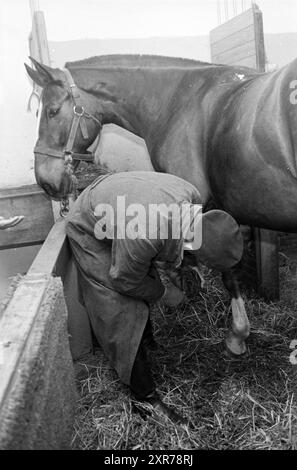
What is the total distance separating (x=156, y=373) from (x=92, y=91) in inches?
76.1

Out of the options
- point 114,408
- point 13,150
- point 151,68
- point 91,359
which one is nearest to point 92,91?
point 151,68

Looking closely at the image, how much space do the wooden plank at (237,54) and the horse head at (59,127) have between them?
131cm

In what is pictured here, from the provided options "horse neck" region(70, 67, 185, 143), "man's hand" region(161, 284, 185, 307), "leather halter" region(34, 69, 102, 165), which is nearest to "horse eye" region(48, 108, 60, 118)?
"leather halter" region(34, 69, 102, 165)

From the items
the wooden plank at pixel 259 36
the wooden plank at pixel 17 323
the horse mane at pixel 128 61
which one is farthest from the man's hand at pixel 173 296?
the wooden plank at pixel 259 36

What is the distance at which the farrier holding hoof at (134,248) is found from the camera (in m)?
1.81

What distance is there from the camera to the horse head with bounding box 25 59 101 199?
9.98ft

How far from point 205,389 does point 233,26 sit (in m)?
2.92

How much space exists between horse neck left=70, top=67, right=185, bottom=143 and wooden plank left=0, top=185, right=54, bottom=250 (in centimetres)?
81

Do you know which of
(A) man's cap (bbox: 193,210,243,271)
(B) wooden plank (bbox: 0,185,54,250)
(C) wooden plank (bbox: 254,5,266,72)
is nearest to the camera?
(A) man's cap (bbox: 193,210,243,271)

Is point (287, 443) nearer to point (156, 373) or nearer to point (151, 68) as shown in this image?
point (156, 373)

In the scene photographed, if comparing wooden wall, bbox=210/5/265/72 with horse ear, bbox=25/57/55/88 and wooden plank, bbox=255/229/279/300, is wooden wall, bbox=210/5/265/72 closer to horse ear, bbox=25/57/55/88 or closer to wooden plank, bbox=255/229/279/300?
wooden plank, bbox=255/229/279/300

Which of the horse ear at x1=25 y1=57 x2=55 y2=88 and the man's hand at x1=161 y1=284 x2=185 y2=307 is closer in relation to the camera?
the man's hand at x1=161 y1=284 x2=185 y2=307

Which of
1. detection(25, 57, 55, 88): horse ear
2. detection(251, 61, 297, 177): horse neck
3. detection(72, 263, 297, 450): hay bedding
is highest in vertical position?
detection(25, 57, 55, 88): horse ear

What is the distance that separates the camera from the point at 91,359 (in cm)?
283
